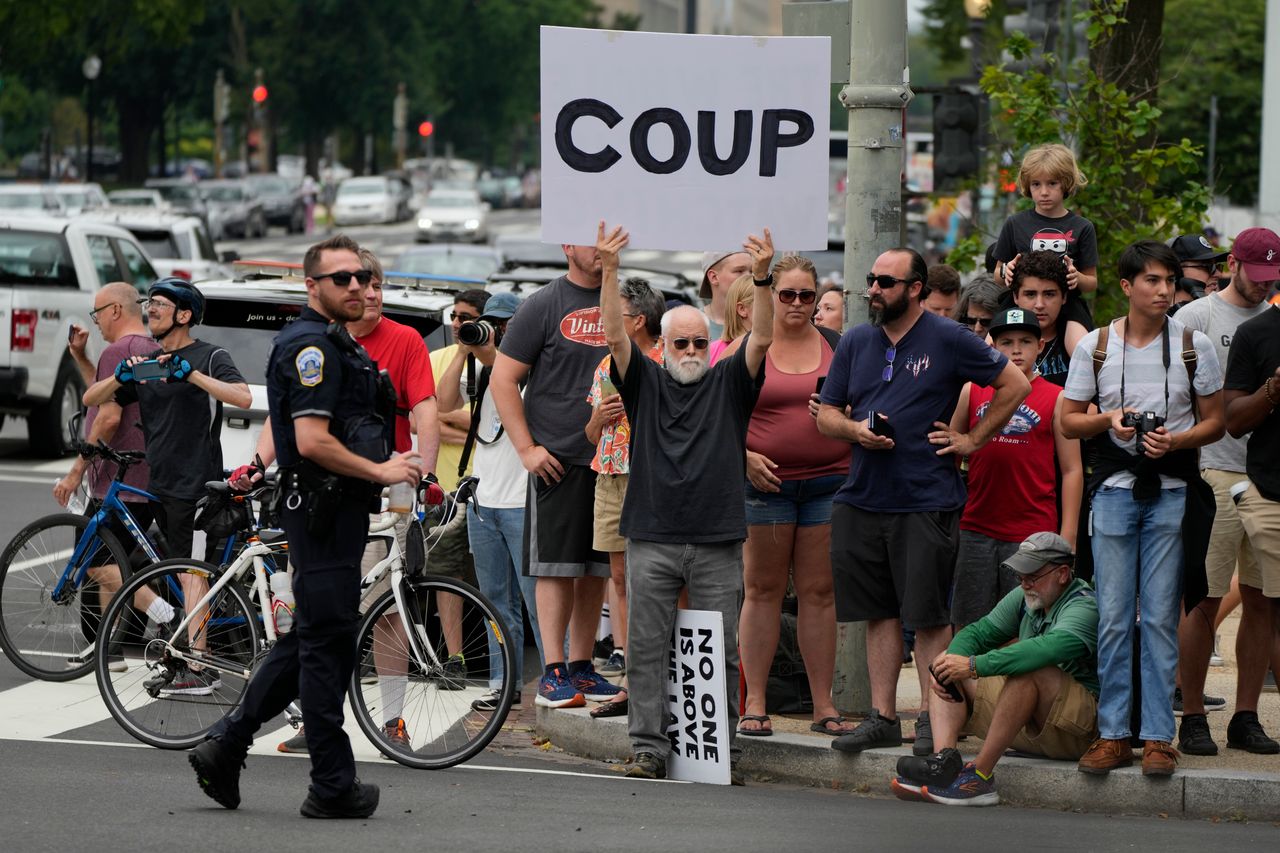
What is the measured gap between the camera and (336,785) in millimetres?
6812

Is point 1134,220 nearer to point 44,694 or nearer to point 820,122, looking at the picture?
point 820,122

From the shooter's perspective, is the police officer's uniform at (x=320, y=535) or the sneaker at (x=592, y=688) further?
the sneaker at (x=592, y=688)

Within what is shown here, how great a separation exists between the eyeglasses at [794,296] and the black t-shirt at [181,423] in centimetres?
286

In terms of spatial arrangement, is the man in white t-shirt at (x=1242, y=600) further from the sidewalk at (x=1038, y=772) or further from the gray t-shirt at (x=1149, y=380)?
the gray t-shirt at (x=1149, y=380)

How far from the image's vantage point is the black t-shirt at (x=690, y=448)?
309 inches

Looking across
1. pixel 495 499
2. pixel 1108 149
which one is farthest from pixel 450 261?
pixel 495 499

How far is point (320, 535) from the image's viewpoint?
22.4ft

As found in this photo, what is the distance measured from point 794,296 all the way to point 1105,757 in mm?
2245

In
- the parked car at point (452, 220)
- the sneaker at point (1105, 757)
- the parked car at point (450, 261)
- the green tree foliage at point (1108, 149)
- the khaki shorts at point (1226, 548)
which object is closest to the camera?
the sneaker at point (1105, 757)

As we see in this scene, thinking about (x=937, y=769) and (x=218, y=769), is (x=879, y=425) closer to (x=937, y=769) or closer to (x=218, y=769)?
(x=937, y=769)

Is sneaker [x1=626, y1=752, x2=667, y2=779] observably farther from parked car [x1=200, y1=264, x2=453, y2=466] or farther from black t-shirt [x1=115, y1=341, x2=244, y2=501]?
parked car [x1=200, y1=264, x2=453, y2=466]

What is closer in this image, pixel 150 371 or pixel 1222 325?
pixel 1222 325

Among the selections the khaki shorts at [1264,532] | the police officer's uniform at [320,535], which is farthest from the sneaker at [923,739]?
the police officer's uniform at [320,535]

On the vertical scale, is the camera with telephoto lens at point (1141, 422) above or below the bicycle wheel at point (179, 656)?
above
